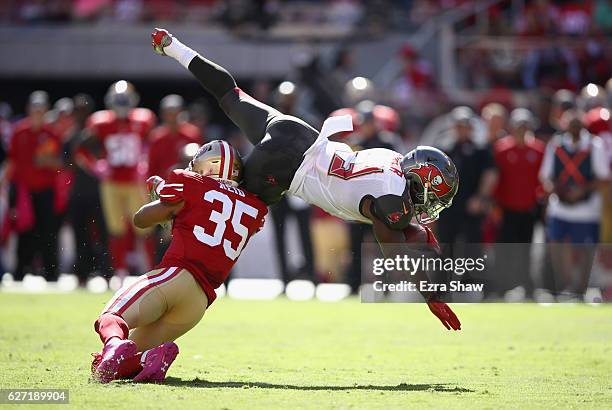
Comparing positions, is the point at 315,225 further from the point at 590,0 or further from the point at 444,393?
the point at 590,0

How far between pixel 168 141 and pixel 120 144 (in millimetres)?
548

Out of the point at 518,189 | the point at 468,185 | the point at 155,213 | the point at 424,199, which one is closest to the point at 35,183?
the point at 468,185

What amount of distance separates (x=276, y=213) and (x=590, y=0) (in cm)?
900

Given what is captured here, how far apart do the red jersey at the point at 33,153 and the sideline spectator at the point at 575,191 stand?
223 inches

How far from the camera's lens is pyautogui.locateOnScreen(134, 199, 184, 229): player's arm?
6344 mm

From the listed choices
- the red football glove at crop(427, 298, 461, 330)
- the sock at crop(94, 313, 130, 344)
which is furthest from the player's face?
the red football glove at crop(427, 298, 461, 330)

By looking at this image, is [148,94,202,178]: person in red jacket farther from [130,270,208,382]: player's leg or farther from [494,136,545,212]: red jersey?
[130,270,208,382]: player's leg

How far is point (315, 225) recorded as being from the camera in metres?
13.2

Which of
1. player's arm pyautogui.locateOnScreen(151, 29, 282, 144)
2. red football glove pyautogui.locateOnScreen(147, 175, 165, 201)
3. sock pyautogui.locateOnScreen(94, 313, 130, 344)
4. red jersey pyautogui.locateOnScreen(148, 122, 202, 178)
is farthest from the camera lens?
red jersey pyautogui.locateOnScreen(148, 122, 202, 178)

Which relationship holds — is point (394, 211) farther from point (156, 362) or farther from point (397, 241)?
point (156, 362)

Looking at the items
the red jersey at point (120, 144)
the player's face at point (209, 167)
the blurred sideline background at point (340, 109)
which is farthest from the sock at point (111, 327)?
the red jersey at point (120, 144)

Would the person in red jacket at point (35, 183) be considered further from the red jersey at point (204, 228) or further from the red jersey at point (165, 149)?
the red jersey at point (204, 228)

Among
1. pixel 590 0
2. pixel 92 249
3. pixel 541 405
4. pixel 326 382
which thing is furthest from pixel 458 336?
pixel 590 0

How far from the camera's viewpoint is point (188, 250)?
20.9 ft
